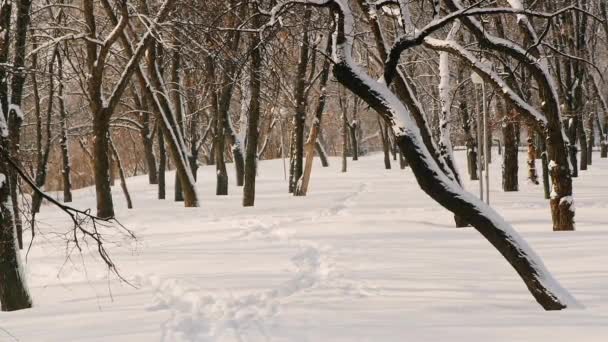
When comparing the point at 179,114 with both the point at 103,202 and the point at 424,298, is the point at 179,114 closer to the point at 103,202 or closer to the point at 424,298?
the point at 103,202

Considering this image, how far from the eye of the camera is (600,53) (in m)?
37.9

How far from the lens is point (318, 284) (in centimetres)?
745

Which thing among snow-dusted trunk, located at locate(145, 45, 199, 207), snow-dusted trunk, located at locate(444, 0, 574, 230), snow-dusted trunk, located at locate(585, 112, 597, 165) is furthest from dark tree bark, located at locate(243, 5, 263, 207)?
snow-dusted trunk, located at locate(585, 112, 597, 165)

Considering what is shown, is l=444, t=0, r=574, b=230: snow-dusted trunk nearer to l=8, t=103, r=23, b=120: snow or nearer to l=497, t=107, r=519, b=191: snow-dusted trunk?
l=8, t=103, r=23, b=120: snow

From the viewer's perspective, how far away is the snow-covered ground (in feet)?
17.9

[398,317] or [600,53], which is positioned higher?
[600,53]

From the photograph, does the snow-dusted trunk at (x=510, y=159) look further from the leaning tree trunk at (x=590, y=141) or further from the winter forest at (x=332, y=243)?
the leaning tree trunk at (x=590, y=141)

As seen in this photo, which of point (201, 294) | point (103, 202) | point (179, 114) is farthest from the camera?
point (179, 114)

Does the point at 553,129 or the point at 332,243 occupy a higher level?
the point at 553,129

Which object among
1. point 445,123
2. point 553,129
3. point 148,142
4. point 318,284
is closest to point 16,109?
point 318,284

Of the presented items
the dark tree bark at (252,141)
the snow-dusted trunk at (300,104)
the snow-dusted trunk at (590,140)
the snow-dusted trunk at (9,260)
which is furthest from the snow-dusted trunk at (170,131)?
the snow-dusted trunk at (590,140)

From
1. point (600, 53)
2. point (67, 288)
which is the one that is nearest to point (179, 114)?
point (67, 288)

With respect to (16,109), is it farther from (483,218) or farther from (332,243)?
(483,218)

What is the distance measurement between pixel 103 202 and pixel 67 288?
783 centimetres
